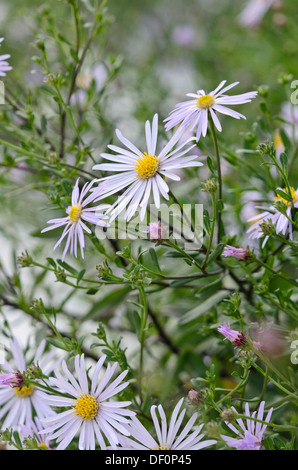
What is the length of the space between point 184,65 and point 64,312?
0.75 meters

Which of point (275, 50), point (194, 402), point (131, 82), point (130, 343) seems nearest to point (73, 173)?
point (194, 402)

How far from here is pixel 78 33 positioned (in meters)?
0.51

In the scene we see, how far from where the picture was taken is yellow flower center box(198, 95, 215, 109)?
1.26 feet

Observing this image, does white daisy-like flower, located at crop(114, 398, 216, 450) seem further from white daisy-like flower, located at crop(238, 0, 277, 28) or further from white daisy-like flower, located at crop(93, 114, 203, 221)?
white daisy-like flower, located at crop(238, 0, 277, 28)

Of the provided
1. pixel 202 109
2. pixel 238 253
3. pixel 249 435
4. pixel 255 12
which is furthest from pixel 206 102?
pixel 255 12

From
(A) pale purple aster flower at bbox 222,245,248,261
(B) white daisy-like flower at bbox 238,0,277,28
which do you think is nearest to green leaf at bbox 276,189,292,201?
(A) pale purple aster flower at bbox 222,245,248,261

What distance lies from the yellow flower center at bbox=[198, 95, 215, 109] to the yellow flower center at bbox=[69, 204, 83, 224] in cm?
11

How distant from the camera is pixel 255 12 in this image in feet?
3.29

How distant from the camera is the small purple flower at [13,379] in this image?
1.28 ft

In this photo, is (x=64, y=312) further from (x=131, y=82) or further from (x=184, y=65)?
(x=184, y=65)

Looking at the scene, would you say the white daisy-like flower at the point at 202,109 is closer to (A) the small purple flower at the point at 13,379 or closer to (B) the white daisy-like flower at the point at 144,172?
(B) the white daisy-like flower at the point at 144,172

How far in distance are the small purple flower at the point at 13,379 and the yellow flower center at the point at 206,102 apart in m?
0.23

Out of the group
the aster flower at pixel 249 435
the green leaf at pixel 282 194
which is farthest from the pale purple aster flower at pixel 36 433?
the green leaf at pixel 282 194

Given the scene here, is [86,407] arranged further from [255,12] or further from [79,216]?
[255,12]
